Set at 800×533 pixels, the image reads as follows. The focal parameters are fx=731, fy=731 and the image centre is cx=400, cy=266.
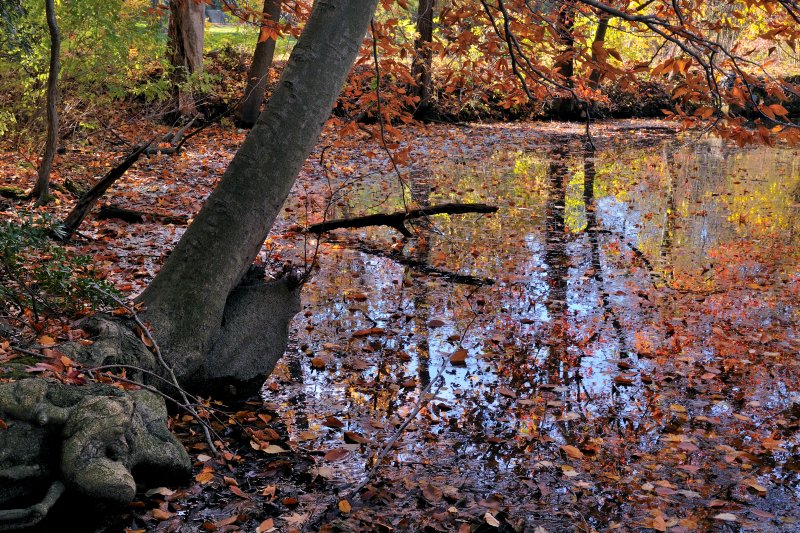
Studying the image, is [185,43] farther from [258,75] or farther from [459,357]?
[459,357]

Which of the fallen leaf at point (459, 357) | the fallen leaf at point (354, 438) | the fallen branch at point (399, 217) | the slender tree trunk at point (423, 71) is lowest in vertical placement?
the fallen leaf at point (354, 438)

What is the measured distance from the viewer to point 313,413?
4516 mm

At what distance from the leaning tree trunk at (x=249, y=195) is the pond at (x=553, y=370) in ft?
2.67

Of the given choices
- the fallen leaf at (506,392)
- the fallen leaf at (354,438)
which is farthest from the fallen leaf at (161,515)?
the fallen leaf at (506,392)

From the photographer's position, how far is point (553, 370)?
5195mm

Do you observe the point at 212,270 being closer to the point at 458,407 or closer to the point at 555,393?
the point at 458,407

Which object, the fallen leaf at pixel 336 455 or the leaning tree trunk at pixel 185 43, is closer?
the fallen leaf at pixel 336 455

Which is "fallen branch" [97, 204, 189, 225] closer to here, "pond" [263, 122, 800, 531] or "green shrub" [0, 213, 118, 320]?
"pond" [263, 122, 800, 531]

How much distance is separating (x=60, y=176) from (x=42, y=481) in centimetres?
793

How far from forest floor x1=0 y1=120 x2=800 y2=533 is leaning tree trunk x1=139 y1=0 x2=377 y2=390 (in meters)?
0.55

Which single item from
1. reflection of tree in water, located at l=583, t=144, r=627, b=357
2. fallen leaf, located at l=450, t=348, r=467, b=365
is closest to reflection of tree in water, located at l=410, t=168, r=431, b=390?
fallen leaf, located at l=450, t=348, r=467, b=365

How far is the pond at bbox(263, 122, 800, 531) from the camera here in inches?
145

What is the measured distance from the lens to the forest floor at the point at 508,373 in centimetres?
358

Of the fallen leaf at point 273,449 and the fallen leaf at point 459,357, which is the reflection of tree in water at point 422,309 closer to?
the fallen leaf at point 459,357
